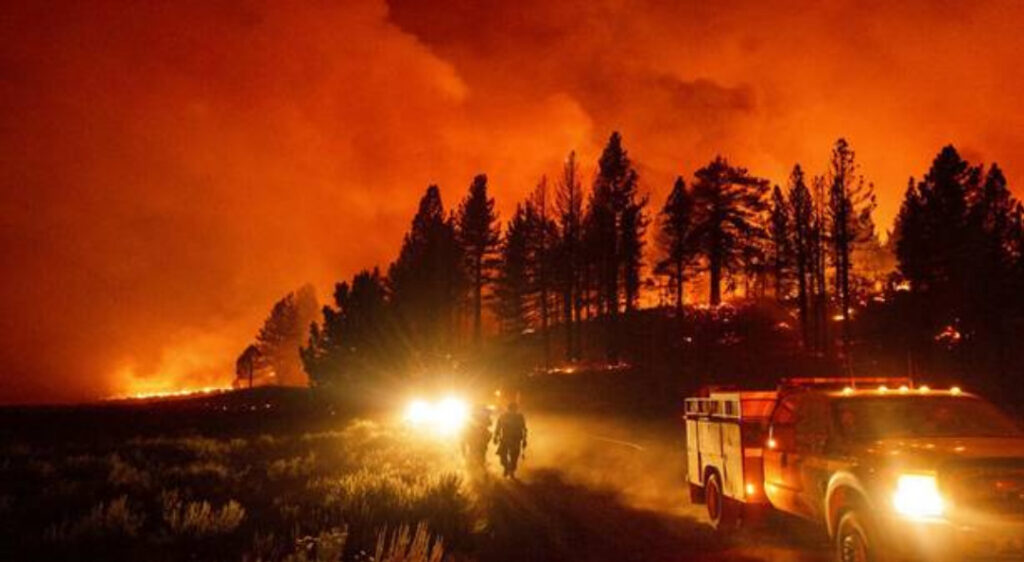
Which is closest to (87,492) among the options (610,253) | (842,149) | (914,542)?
(914,542)

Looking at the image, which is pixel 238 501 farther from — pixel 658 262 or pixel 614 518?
pixel 658 262

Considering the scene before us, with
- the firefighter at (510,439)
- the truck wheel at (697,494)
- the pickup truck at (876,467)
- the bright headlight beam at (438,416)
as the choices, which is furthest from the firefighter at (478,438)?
the bright headlight beam at (438,416)

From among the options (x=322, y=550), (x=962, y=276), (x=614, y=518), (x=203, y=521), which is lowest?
(x=614, y=518)

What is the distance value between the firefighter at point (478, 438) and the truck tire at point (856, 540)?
13.2 meters

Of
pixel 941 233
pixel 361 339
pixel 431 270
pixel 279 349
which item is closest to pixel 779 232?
pixel 941 233

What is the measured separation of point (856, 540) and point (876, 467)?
0.88 metres

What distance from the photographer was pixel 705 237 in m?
62.1

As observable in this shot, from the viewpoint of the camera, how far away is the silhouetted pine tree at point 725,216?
6181cm

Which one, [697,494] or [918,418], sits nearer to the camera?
[918,418]

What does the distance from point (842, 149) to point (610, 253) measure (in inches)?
803

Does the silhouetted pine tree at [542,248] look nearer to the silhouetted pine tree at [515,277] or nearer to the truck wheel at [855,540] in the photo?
the silhouetted pine tree at [515,277]

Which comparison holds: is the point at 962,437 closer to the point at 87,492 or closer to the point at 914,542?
the point at 914,542

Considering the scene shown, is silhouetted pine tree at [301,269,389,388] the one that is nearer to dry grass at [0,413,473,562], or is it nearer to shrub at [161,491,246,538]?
dry grass at [0,413,473,562]

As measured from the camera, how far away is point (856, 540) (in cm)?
793
